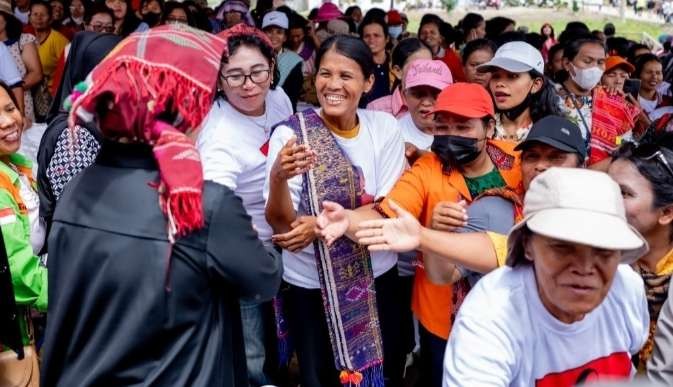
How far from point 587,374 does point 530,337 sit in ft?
0.62

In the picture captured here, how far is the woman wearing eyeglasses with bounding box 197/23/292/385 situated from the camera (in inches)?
109

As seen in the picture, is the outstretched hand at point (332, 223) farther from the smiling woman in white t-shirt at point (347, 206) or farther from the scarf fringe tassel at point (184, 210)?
the scarf fringe tassel at point (184, 210)

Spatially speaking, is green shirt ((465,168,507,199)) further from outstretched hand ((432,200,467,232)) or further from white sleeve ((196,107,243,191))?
white sleeve ((196,107,243,191))

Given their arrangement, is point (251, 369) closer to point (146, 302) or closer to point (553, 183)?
point (146, 302)

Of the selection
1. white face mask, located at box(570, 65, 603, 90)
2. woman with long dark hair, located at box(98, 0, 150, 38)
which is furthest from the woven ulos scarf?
woman with long dark hair, located at box(98, 0, 150, 38)

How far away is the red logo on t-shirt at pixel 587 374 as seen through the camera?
5.78 feet

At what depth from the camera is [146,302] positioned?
1675 mm

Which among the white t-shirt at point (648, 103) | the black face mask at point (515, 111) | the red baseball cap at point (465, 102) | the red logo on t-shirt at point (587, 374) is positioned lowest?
the white t-shirt at point (648, 103)

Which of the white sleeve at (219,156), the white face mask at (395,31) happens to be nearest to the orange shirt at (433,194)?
the white sleeve at (219,156)

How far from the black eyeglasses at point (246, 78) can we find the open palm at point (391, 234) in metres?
1.13

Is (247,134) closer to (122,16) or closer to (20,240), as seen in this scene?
(20,240)

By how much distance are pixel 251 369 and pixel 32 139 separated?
2.17 m

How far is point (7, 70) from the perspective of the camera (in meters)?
4.56

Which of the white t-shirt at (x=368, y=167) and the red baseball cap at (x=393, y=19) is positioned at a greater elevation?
the white t-shirt at (x=368, y=167)
